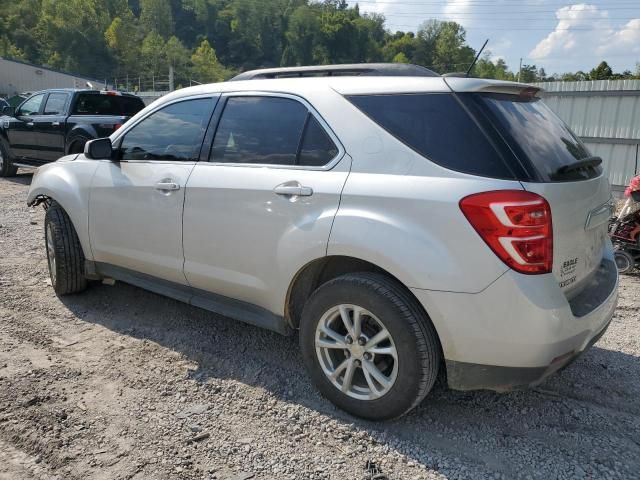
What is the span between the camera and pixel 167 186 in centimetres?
352

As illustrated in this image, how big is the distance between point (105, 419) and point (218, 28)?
157 m

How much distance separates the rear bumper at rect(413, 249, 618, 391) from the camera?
7.71 ft

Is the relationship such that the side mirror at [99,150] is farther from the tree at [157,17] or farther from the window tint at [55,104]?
the tree at [157,17]

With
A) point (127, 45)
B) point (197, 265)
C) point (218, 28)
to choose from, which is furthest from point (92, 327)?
point (218, 28)

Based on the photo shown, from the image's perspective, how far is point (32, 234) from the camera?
22.7ft

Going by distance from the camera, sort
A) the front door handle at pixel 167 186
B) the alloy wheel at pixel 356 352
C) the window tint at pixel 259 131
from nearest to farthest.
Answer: the alloy wheel at pixel 356 352, the window tint at pixel 259 131, the front door handle at pixel 167 186


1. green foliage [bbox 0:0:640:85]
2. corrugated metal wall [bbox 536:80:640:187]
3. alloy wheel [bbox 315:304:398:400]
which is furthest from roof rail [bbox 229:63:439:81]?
green foliage [bbox 0:0:640:85]

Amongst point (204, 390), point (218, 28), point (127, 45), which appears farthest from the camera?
point (218, 28)

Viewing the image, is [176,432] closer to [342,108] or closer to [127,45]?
[342,108]

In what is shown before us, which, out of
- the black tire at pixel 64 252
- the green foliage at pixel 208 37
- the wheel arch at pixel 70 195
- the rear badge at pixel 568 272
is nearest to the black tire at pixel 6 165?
the wheel arch at pixel 70 195

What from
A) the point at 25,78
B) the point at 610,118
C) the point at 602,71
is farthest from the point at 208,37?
the point at 610,118

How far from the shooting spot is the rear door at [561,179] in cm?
245

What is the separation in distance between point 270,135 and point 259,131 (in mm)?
104

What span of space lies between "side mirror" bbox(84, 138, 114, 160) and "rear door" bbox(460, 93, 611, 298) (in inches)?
105
